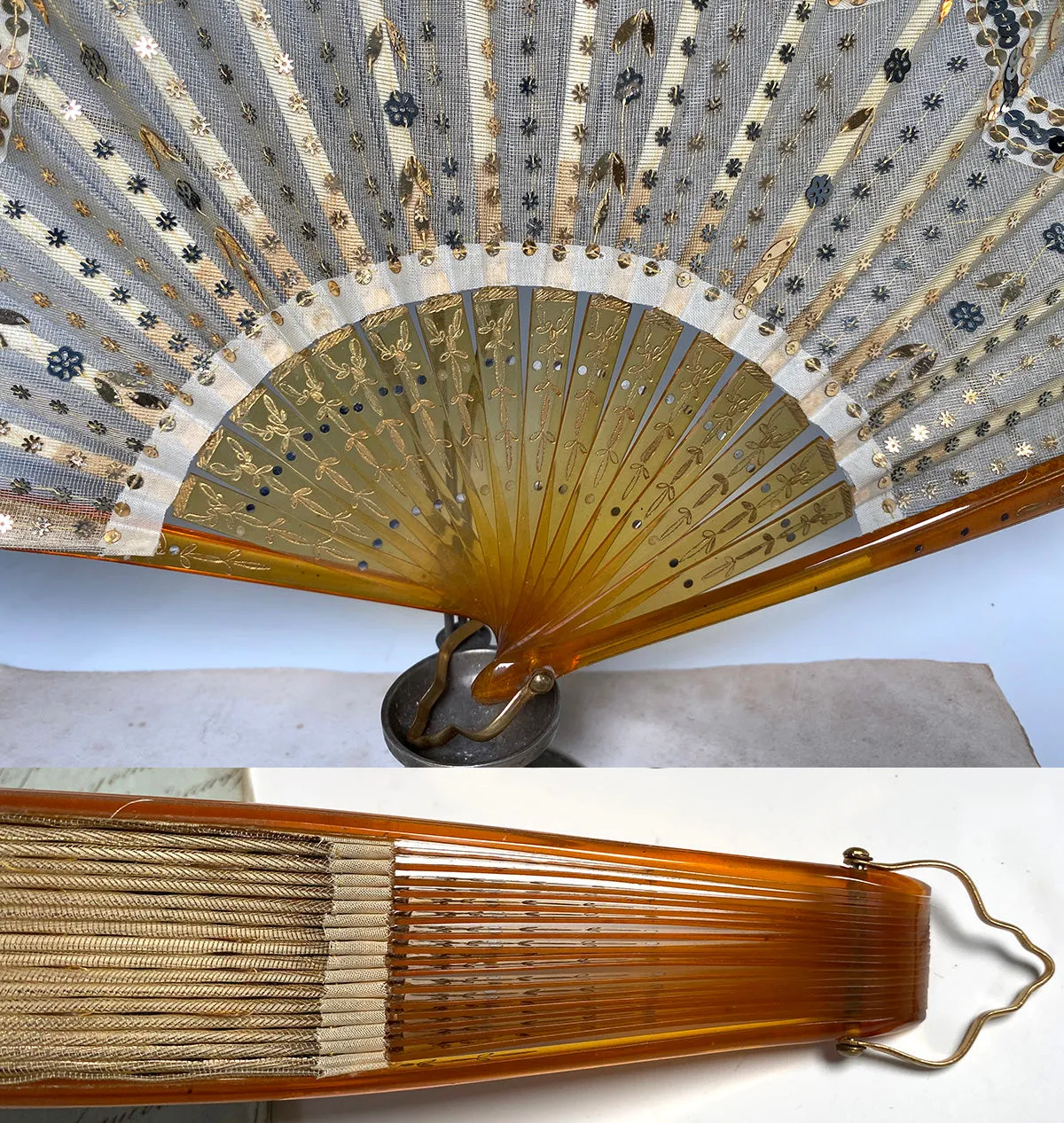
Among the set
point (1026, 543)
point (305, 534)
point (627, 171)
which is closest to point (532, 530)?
point (305, 534)

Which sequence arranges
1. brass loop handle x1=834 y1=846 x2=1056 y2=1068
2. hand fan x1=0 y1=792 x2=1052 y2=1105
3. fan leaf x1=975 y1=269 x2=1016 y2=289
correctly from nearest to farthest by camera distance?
hand fan x1=0 y1=792 x2=1052 y2=1105, brass loop handle x1=834 y1=846 x2=1056 y2=1068, fan leaf x1=975 y1=269 x2=1016 y2=289

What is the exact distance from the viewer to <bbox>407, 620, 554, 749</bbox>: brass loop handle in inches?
37.6

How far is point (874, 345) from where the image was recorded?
0.96 m

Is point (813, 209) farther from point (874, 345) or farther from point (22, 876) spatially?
point (22, 876)

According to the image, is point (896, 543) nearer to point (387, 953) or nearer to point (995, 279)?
point (995, 279)

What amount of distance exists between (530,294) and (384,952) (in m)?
0.60

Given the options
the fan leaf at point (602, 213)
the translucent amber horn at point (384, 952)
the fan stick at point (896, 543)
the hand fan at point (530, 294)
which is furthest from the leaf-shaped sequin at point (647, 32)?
the translucent amber horn at point (384, 952)

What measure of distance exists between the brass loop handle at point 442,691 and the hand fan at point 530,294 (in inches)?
0.4

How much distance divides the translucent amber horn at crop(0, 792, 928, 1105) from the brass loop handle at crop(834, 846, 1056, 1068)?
0.01m

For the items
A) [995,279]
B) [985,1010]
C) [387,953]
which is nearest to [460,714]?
[387,953]

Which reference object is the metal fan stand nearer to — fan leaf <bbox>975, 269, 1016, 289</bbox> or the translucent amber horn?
the translucent amber horn

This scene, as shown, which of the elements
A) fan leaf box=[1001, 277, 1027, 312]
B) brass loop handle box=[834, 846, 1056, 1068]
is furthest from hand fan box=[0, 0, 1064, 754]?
brass loop handle box=[834, 846, 1056, 1068]

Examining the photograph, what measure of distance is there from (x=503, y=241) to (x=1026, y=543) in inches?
34.4

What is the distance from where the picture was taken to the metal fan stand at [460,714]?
0.99 metres
